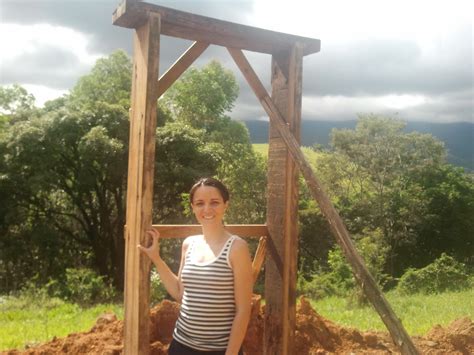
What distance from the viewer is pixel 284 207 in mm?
3904

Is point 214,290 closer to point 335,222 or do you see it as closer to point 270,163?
point 335,222

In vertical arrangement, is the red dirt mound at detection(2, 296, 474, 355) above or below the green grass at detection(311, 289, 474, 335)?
above

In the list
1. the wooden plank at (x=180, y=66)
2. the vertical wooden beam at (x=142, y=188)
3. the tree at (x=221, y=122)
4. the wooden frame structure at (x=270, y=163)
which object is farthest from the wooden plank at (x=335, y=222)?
the tree at (x=221, y=122)

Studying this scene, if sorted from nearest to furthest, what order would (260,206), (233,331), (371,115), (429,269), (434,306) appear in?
(233,331)
(434,306)
(429,269)
(260,206)
(371,115)

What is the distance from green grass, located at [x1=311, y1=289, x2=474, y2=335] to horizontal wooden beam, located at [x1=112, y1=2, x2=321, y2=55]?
4319 millimetres

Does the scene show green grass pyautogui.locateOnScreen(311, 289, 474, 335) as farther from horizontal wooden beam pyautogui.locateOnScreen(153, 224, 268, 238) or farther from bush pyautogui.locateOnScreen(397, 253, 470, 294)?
horizontal wooden beam pyautogui.locateOnScreen(153, 224, 268, 238)

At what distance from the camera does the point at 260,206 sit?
635 inches

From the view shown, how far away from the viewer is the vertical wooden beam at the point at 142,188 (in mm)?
3184

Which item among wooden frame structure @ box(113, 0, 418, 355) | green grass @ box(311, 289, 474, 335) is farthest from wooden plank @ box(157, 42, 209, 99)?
green grass @ box(311, 289, 474, 335)

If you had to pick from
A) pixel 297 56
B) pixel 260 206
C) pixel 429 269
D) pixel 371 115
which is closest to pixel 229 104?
pixel 371 115

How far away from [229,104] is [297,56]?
855 inches

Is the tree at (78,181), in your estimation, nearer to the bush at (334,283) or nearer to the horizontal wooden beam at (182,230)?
the bush at (334,283)

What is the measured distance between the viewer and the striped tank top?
2570 mm

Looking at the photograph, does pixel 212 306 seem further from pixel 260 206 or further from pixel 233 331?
pixel 260 206
